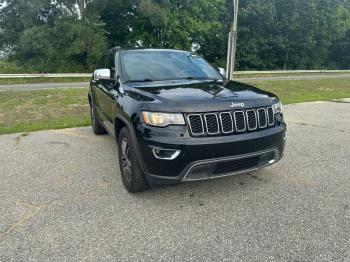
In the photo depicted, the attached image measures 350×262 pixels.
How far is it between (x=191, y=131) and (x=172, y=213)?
86 centimetres

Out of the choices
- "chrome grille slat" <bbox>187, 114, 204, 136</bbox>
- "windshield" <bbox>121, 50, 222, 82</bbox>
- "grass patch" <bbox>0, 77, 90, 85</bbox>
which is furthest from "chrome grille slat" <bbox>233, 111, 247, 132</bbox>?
"grass patch" <bbox>0, 77, 90, 85</bbox>

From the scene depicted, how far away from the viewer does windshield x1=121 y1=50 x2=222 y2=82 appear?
13.7ft

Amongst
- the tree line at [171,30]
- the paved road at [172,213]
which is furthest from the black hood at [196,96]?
the tree line at [171,30]

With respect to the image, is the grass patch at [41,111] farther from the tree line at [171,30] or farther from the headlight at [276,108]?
the tree line at [171,30]

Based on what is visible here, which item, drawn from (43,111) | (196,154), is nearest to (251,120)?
(196,154)

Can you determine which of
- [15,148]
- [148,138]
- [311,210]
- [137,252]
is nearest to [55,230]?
[137,252]

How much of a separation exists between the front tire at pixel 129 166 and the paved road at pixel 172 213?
0.41 ft

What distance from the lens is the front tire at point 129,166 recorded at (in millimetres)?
3354

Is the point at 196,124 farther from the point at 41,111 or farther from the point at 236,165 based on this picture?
the point at 41,111

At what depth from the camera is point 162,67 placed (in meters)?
4.40

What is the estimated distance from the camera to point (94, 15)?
72.0 feet

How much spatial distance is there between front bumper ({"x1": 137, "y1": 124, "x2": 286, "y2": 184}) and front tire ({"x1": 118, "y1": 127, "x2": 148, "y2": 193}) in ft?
0.73

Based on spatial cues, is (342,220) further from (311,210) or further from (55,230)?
(55,230)

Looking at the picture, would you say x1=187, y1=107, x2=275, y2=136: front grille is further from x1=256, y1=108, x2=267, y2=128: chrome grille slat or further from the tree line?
the tree line
